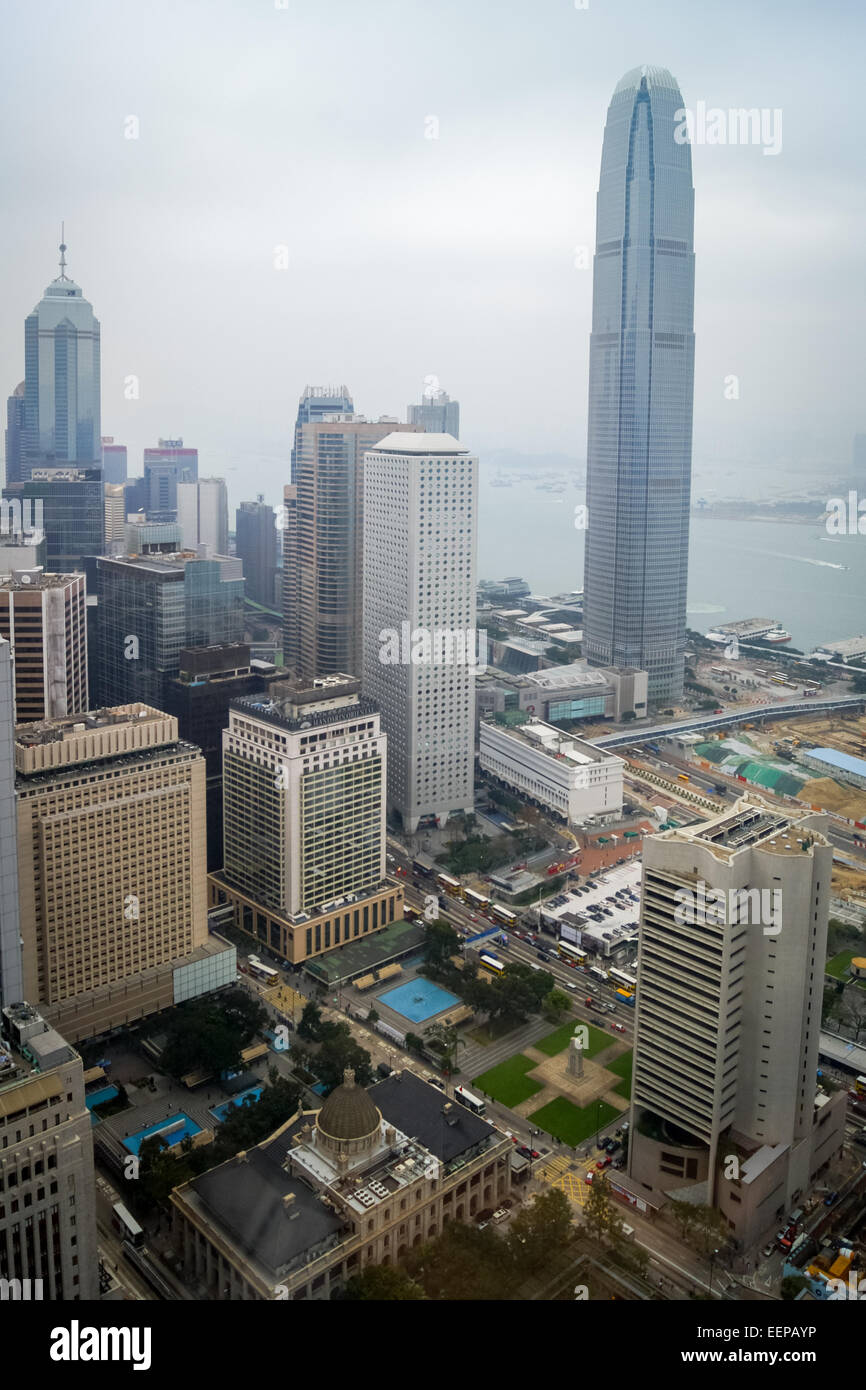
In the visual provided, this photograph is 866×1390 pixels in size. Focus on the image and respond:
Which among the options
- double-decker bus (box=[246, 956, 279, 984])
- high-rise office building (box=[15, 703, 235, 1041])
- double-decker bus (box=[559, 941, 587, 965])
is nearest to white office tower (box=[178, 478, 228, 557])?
double-decker bus (box=[246, 956, 279, 984])

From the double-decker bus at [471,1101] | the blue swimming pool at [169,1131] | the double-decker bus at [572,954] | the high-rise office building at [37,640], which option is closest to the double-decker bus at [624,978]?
the double-decker bus at [572,954]

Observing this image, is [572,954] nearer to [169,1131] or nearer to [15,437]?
[169,1131]

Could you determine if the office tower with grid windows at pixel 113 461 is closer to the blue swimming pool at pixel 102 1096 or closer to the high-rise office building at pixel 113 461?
the high-rise office building at pixel 113 461

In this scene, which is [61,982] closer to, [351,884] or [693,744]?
[351,884]

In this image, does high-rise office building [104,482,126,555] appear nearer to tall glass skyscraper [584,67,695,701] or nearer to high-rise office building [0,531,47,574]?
high-rise office building [0,531,47,574]

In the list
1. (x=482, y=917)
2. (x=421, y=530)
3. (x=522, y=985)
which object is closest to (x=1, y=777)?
(x=522, y=985)

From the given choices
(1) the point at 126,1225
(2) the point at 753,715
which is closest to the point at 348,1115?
(1) the point at 126,1225
